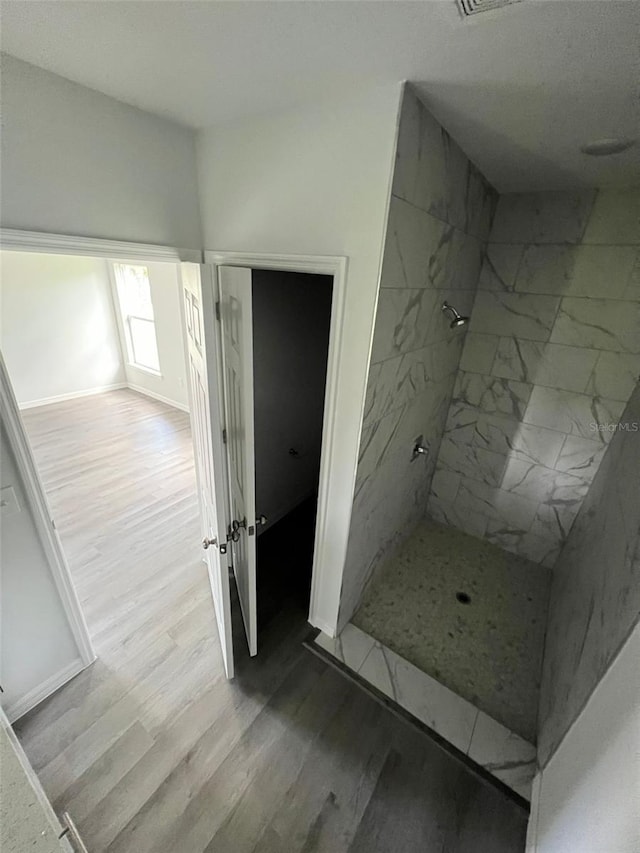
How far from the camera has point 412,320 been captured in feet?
5.16

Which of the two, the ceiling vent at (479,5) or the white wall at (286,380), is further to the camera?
the white wall at (286,380)

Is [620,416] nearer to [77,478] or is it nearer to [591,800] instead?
[591,800]

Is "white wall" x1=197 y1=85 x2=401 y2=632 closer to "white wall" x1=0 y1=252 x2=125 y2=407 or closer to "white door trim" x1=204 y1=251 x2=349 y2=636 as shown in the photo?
"white door trim" x1=204 y1=251 x2=349 y2=636

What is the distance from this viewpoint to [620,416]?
2096 mm

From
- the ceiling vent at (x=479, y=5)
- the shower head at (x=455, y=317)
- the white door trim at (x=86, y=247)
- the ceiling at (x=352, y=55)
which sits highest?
the ceiling at (x=352, y=55)

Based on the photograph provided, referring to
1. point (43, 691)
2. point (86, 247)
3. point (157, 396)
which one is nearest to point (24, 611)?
point (43, 691)

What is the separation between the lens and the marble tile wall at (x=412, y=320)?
122cm

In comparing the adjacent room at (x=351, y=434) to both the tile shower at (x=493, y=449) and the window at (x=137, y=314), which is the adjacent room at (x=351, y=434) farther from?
the window at (x=137, y=314)

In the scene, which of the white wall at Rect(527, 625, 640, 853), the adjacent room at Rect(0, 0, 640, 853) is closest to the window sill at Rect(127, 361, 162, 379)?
the adjacent room at Rect(0, 0, 640, 853)

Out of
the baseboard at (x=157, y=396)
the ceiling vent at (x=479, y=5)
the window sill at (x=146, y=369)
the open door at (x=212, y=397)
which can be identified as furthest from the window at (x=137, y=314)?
the ceiling vent at (x=479, y=5)

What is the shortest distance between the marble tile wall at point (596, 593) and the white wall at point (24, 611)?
2.36m

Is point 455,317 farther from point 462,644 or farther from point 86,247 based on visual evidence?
point 462,644

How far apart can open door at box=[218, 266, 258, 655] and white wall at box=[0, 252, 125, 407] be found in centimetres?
477

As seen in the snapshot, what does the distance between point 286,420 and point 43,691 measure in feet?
6.89
